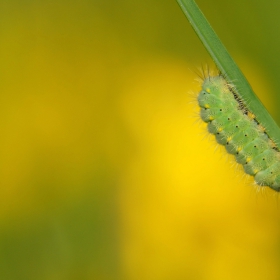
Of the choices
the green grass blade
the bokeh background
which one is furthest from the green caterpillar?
the bokeh background

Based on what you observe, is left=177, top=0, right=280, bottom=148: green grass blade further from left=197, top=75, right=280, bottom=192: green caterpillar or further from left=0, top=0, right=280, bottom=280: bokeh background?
left=0, top=0, right=280, bottom=280: bokeh background

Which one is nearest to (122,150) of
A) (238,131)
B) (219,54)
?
(238,131)

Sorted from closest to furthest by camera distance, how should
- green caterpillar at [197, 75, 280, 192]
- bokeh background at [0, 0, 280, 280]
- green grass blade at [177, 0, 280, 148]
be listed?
→ green grass blade at [177, 0, 280, 148] → green caterpillar at [197, 75, 280, 192] → bokeh background at [0, 0, 280, 280]

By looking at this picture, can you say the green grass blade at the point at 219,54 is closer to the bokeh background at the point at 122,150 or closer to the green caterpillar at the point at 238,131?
the green caterpillar at the point at 238,131

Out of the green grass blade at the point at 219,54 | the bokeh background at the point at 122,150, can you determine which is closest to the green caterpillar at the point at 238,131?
the green grass blade at the point at 219,54

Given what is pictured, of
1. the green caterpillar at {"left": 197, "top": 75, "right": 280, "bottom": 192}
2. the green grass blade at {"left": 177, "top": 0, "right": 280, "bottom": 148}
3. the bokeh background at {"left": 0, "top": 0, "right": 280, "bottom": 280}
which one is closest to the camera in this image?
the green grass blade at {"left": 177, "top": 0, "right": 280, "bottom": 148}

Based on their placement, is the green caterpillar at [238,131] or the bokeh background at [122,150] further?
the bokeh background at [122,150]

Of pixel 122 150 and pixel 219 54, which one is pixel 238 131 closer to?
pixel 219 54
